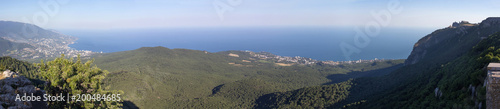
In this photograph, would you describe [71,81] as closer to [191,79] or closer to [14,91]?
[14,91]

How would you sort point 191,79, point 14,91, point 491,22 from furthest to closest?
point 191,79 → point 491,22 → point 14,91

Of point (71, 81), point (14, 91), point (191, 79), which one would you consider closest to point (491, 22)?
point (71, 81)

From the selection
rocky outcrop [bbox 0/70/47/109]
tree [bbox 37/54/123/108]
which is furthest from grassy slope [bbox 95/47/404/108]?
tree [bbox 37/54/123/108]

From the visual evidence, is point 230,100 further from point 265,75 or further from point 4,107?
point 4,107

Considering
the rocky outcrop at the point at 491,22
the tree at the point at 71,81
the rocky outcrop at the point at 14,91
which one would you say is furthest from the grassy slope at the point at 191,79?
the rocky outcrop at the point at 491,22

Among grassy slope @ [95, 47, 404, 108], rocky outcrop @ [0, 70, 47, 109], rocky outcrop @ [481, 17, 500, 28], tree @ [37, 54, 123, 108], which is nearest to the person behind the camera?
rocky outcrop @ [0, 70, 47, 109]

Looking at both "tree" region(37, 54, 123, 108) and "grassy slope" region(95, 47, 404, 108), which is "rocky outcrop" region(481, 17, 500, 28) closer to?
"grassy slope" region(95, 47, 404, 108)
